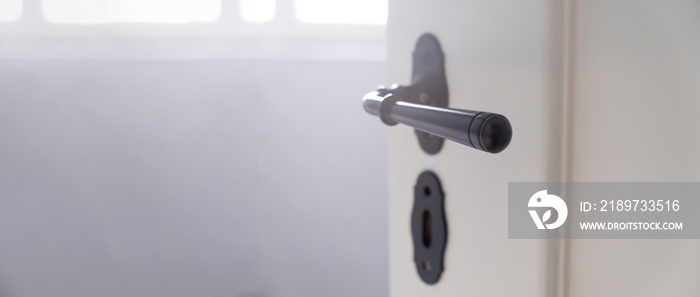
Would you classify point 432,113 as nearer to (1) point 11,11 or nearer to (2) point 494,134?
(2) point 494,134

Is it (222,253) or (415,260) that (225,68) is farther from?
(415,260)

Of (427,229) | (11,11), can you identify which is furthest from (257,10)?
(427,229)

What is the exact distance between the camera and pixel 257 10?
3.24 ft

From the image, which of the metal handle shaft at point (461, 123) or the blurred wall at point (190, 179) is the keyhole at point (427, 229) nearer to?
the metal handle shaft at point (461, 123)

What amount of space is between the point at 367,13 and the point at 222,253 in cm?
55

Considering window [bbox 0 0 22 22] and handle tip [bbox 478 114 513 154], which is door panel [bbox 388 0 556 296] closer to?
handle tip [bbox 478 114 513 154]

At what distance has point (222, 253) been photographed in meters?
1.05

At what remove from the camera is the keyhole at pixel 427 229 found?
1.22ft

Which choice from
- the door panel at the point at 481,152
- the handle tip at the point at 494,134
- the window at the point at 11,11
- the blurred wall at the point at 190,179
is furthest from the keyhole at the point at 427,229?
the window at the point at 11,11

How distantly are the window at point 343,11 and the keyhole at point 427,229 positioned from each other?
0.69 meters

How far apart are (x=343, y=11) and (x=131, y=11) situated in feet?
1.27

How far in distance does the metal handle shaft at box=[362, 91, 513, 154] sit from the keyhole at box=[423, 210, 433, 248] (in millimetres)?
91

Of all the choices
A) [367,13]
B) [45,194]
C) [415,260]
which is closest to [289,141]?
[367,13]

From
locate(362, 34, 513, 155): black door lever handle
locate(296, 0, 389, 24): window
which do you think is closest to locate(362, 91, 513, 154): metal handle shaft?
locate(362, 34, 513, 155): black door lever handle
